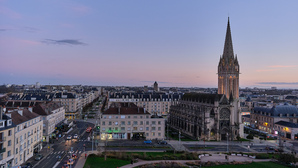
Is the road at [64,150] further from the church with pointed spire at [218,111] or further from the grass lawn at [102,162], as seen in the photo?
the church with pointed spire at [218,111]

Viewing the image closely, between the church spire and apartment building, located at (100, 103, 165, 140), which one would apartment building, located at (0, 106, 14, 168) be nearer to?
apartment building, located at (100, 103, 165, 140)

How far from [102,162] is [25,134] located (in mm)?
20028

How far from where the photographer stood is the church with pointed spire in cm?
8919

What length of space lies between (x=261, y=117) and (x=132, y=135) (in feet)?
214

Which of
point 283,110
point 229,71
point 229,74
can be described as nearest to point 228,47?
point 229,71

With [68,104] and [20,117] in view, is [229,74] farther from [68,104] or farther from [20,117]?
[68,104]

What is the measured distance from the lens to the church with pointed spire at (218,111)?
89.2 metres

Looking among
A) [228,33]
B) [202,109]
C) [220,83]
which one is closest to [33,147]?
[202,109]

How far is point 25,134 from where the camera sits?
183ft

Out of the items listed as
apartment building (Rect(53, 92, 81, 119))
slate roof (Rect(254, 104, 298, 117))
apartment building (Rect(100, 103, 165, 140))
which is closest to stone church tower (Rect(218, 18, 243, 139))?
slate roof (Rect(254, 104, 298, 117))

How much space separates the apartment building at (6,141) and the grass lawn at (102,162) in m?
15.0

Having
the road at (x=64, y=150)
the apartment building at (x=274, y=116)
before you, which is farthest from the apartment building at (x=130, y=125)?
the apartment building at (x=274, y=116)

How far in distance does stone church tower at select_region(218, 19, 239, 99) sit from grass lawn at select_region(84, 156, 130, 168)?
218 ft

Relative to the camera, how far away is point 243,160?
5806 cm
